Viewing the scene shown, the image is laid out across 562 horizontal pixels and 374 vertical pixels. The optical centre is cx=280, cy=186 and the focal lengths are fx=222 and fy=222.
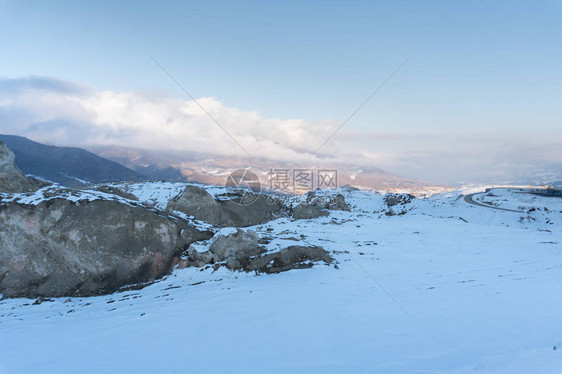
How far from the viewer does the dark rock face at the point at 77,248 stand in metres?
9.86

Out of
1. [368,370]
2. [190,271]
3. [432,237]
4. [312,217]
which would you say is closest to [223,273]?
[190,271]

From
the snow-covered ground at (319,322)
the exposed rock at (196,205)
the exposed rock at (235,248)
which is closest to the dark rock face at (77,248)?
the snow-covered ground at (319,322)

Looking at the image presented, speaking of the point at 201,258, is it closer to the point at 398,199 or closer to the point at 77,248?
the point at 77,248

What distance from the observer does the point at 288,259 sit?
11.0 metres

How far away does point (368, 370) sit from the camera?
4.04m

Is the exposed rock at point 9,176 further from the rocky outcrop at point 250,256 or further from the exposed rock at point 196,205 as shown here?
the rocky outcrop at point 250,256

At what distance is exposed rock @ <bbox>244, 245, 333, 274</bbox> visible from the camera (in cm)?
1053

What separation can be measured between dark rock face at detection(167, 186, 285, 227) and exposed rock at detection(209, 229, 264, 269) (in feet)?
35.8

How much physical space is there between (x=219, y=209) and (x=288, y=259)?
14.5m

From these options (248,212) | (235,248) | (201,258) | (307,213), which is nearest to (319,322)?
(235,248)

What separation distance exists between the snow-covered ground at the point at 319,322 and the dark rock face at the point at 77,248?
0.90 metres

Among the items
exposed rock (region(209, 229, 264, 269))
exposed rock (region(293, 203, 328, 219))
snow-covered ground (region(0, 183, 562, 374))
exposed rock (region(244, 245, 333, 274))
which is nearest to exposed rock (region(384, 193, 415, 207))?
exposed rock (region(293, 203, 328, 219))

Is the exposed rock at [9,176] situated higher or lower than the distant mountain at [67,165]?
lower

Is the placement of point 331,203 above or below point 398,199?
below
